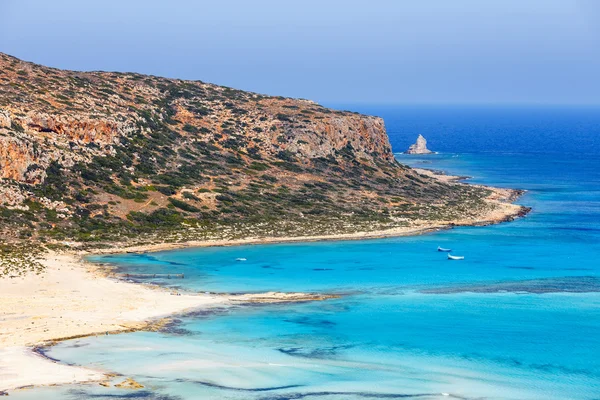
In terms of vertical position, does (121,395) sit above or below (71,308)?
below

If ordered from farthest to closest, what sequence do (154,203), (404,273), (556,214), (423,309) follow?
(556,214) < (154,203) < (404,273) < (423,309)

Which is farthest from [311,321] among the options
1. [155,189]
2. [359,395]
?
[155,189]

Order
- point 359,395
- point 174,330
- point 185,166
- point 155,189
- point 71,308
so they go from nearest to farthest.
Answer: point 359,395, point 174,330, point 71,308, point 155,189, point 185,166

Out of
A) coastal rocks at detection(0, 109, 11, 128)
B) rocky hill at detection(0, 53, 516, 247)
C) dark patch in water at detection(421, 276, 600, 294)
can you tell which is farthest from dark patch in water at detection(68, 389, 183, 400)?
coastal rocks at detection(0, 109, 11, 128)

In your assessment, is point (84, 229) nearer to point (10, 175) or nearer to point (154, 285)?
point (10, 175)

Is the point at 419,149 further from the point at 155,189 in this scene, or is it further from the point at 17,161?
the point at 17,161

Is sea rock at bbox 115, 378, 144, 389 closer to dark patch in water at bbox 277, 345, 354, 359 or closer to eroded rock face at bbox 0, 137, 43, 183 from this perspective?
dark patch in water at bbox 277, 345, 354, 359

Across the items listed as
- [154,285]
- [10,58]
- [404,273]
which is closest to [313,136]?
[10,58]
